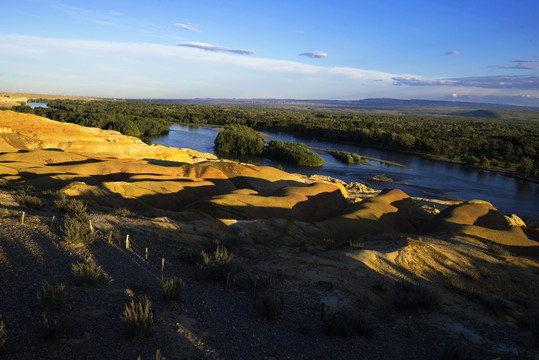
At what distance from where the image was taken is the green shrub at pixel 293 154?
59.9 meters

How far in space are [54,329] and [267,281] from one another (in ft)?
17.7

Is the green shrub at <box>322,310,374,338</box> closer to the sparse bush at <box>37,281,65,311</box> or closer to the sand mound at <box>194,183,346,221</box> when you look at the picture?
the sparse bush at <box>37,281,65,311</box>

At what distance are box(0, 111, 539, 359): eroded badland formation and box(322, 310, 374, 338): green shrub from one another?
0.06 metres

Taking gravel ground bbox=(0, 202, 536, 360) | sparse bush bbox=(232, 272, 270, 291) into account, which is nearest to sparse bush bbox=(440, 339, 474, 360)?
gravel ground bbox=(0, 202, 536, 360)

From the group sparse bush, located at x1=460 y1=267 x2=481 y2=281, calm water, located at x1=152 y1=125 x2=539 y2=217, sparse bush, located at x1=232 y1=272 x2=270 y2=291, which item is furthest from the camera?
calm water, located at x1=152 y1=125 x2=539 y2=217

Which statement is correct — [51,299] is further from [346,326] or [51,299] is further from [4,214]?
[4,214]

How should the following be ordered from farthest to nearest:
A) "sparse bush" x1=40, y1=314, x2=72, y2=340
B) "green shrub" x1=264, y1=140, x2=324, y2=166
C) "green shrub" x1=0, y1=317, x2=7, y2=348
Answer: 1. "green shrub" x1=264, y1=140, x2=324, y2=166
2. "sparse bush" x1=40, y1=314, x2=72, y2=340
3. "green shrub" x1=0, y1=317, x2=7, y2=348

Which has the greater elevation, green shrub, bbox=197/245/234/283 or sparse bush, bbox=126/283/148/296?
sparse bush, bbox=126/283/148/296

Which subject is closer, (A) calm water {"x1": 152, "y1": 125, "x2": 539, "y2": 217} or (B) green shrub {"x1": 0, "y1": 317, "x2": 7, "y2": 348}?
(B) green shrub {"x1": 0, "y1": 317, "x2": 7, "y2": 348}

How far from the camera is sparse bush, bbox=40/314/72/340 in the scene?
215 inches

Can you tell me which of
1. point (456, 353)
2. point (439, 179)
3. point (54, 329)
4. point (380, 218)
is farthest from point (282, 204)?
point (439, 179)

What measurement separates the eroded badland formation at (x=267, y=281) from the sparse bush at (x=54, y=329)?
6 cm

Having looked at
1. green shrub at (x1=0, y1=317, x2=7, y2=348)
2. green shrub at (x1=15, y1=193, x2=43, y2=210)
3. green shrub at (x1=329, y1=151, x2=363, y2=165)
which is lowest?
green shrub at (x1=329, y1=151, x2=363, y2=165)

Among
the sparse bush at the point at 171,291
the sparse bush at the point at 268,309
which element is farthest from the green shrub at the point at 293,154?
the sparse bush at the point at 171,291
